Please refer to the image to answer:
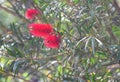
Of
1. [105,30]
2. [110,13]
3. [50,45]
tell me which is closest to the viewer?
[50,45]

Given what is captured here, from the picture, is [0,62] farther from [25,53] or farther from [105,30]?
[105,30]

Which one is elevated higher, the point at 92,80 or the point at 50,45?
the point at 50,45

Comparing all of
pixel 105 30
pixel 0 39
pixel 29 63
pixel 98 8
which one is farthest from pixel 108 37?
pixel 0 39

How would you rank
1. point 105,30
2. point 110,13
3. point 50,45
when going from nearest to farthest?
point 50,45 → point 105,30 → point 110,13

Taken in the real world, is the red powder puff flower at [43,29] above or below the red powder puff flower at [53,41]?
Result: above

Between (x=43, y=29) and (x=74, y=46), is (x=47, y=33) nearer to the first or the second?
(x=43, y=29)

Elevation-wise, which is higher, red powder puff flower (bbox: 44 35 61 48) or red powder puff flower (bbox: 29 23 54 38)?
red powder puff flower (bbox: 29 23 54 38)

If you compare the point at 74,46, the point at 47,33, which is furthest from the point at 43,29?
the point at 74,46

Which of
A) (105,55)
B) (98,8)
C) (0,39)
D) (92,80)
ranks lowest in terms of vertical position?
(92,80)
